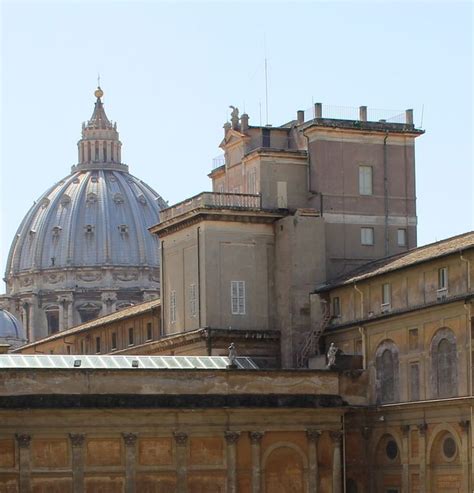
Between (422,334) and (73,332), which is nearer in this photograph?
(422,334)

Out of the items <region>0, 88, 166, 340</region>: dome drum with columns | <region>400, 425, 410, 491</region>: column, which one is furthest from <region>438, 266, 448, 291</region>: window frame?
<region>0, 88, 166, 340</region>: dome drum with columns

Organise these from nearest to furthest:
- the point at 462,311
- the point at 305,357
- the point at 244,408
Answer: the point at 462,311 → the point at 244,408 → the point at 305,357

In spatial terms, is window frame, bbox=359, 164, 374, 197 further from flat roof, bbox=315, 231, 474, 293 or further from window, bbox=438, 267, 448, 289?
window, bbox=438, 267, 448, 289

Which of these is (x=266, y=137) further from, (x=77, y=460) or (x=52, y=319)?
(x=52, y=319)

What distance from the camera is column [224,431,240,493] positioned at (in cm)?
6994

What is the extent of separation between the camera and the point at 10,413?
67.2 metres

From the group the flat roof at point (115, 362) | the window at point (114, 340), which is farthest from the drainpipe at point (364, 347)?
the window at point (114, 340)

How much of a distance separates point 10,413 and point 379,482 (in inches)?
659

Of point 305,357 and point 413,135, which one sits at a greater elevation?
point 413,135

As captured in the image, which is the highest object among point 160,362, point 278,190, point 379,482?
point 278,190

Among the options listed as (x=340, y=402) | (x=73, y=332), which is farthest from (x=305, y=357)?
(x=73, y=332)

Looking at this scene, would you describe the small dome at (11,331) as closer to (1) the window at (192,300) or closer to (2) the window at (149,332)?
(2) the window at (149,332)

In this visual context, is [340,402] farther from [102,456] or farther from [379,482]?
[102,456]

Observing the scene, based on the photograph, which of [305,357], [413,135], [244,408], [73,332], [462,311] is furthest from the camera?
[73,332]
